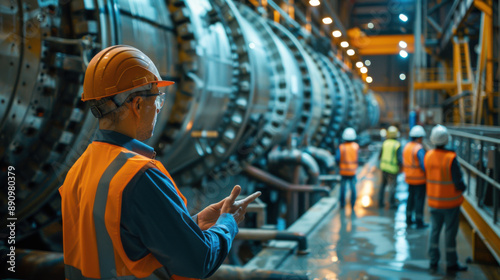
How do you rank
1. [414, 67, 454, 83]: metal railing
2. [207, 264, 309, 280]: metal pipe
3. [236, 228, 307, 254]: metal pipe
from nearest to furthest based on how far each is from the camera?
1. [207, 264, 309, 280]: metal pipe
2. [236, 228, 307, 254]: metal pipe
3. [414, 67, 454, 83]: metal railing

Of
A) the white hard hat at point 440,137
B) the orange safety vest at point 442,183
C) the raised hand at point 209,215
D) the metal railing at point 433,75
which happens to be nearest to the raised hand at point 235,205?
the raised hand at point 209,215

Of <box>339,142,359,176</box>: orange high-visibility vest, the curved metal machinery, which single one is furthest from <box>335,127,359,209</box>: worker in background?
the curved metal machinery

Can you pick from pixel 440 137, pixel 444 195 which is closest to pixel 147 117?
pixel 444 195

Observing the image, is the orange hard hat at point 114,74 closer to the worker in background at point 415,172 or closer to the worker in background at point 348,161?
the worker in background at point 415,172

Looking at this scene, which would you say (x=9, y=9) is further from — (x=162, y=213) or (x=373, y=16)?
(x=373, y=16)

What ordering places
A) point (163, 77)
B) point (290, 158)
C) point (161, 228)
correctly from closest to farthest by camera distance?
1. point (161, 228)
2. point (163, 77)
3. point (290, 158)

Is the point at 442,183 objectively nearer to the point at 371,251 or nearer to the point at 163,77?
the point at 371,251

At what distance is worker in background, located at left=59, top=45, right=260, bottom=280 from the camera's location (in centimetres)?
128

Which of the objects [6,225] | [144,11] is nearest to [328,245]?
[144,11]

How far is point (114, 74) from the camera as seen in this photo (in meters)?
1.41

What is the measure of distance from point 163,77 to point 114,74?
1941mm

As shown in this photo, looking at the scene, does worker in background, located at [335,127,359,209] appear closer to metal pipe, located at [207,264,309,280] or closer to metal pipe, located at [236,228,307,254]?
metal pipe, located at [236,228,307,254]

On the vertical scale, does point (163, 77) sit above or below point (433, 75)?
below

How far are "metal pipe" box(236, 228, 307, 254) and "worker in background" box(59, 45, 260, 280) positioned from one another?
3.04m
